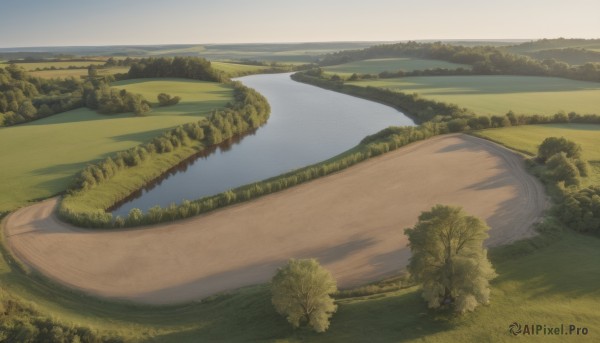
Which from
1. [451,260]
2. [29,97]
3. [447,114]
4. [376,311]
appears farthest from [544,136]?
[29,97]

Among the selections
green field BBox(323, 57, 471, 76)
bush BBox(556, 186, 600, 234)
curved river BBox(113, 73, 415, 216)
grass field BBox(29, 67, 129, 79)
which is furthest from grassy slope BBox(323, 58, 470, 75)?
bush BBox(556, 186, 600, 234)

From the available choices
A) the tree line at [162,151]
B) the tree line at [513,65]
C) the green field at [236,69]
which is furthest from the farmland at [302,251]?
the green field at [236,69]

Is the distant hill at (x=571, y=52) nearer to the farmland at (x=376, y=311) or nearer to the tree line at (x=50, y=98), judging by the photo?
the tree line at (x=50, y=98)

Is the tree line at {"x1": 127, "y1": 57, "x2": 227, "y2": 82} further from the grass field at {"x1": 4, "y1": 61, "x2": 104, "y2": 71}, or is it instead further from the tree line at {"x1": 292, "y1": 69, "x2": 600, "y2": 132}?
the tree line at {"x1": 292, "y1": 69, "x2": 600, "y2": 132}

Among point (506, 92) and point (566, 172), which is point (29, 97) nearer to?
point (566, 172)

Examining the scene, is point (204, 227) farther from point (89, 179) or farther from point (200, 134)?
point (200, 134)

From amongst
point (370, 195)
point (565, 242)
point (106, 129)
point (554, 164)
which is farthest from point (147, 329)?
point (106, 129)
